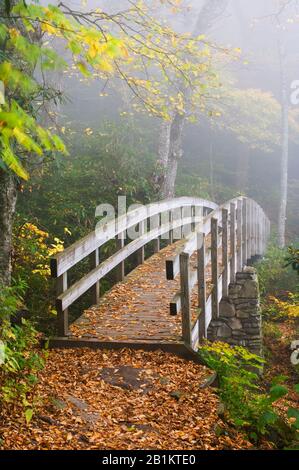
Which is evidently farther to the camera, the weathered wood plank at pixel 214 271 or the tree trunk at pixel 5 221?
the weathered wood plank at pixel 214 271

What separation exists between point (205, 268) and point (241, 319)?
3.58 m

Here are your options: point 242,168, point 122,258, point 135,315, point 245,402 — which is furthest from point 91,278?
point 242,168

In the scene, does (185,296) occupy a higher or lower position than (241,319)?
higher

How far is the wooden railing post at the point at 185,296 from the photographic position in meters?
6.31

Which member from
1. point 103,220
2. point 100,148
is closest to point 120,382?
point 103,220

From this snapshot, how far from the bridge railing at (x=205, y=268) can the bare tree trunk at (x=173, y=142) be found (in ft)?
8.39

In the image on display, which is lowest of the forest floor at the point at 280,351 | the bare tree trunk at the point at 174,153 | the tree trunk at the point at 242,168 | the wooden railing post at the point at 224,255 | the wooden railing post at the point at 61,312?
the forest floor at the point at 280,351

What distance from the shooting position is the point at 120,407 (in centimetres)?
510

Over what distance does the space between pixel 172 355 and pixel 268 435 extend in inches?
57.7

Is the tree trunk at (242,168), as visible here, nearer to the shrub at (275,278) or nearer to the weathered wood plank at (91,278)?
the shrub at (275,278)

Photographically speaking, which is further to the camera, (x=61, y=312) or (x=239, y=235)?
→ (x=239, y=235)

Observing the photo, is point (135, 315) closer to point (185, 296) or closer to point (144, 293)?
point (144, 293)

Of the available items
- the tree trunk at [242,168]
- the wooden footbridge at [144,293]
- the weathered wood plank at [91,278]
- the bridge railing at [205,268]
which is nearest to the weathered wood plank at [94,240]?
the wooden footbridge at [144,293]
